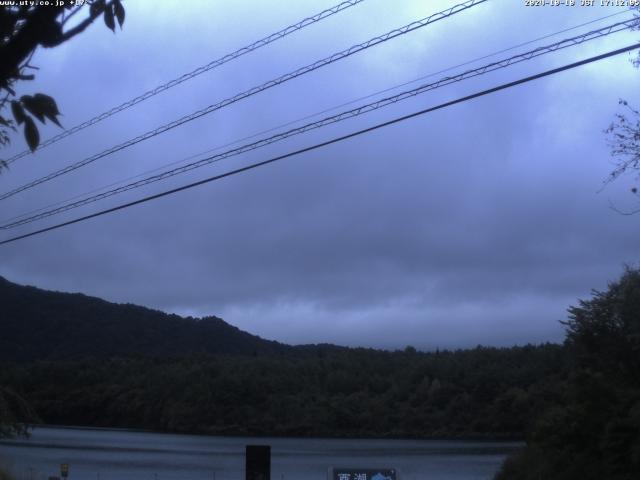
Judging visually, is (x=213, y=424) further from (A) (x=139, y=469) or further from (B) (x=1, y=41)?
(B) (x=1, y=41)

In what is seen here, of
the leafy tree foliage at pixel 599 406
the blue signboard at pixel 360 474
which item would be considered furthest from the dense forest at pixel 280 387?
the blue signboard at pixel 360 474

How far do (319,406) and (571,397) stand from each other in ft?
133

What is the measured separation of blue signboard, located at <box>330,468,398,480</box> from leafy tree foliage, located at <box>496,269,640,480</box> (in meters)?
5.43

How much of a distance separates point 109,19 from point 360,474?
35.2 ft

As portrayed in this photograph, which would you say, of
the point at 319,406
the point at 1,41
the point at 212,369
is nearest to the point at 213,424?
the point at 212,369

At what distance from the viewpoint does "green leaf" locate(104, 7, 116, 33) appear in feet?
14.1

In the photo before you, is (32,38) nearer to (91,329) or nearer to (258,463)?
(258,463)

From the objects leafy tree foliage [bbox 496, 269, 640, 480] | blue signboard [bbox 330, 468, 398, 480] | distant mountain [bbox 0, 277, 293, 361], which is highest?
distant mountain [bbox 0, 277, 293, 361]

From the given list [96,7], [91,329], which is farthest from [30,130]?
[91,329]

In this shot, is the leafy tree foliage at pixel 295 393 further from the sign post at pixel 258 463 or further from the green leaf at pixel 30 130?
the green leaf at pixel 30 130

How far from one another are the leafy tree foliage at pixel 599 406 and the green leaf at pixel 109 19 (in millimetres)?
14616

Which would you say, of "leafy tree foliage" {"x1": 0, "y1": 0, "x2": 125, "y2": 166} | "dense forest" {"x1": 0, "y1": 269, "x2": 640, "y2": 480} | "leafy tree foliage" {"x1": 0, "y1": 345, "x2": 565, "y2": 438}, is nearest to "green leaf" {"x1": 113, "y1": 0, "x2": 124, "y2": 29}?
"leafy tree foliage" {"x1": 0, "y1": 0, "x2": 125, "y2": 166}

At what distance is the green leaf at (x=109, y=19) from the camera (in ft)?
14.1

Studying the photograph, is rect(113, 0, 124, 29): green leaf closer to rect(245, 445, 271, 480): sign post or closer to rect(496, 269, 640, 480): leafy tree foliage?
rect(245, 445, 271, 480): sign post
